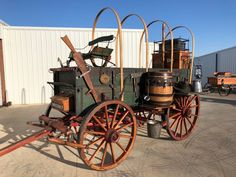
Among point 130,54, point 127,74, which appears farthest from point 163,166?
point 130,54

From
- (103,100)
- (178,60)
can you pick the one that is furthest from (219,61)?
(103,100)

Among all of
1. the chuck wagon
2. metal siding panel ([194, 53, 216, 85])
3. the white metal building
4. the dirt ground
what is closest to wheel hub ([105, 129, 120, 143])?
the chuck wagon

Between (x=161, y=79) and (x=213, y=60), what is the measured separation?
60.6 ft

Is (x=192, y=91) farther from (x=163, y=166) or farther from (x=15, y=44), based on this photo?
(x=15, y=44)

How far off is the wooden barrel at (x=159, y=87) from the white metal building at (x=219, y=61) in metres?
15.8

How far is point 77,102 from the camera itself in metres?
2.98

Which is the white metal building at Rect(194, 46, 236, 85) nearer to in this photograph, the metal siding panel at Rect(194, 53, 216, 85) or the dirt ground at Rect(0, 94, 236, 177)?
the metal siding panel at Rect(194, 53, 216, 85)

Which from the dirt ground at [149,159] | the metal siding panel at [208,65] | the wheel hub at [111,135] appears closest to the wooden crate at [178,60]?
the dirt ground at [149,159]

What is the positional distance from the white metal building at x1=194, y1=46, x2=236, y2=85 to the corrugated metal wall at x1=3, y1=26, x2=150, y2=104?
12.2m

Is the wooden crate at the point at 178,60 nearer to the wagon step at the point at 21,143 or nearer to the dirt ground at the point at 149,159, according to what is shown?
the dirt ground at the point at 149,159

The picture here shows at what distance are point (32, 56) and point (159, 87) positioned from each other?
7.84 metres

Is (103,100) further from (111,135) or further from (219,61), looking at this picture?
(219,61)

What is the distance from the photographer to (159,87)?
3.48 meters

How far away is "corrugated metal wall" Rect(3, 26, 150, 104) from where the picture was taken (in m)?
9.41
